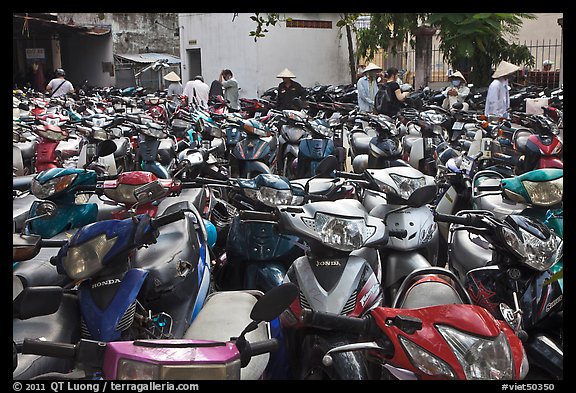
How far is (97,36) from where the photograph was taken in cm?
2584

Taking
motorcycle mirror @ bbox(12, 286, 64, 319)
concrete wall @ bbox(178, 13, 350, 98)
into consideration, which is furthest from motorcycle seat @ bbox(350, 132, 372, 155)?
concrete wall @ bbox(178, 13, 350, 98)

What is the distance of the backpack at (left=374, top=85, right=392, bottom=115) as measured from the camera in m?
10.5

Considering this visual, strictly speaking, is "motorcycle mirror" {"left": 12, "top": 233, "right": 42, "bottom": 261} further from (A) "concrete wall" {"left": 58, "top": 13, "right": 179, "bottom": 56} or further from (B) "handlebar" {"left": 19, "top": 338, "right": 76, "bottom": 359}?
(A) "concrete wall" {"left": 58, "top": 13, "right": 179, "bottom": 56}

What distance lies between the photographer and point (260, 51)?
824 inches

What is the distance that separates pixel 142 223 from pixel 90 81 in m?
25.6

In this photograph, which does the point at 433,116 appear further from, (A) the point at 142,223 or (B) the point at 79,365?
(B) the point at 79,365

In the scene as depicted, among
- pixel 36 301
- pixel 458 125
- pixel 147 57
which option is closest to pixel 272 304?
pixel 36 301

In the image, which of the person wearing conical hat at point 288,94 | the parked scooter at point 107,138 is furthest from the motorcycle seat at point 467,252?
the person wearing conical hat at point 288,94

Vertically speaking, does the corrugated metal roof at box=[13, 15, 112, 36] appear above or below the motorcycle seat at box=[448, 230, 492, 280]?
above

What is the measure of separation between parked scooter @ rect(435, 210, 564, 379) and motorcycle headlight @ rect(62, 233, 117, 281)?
1.43 m

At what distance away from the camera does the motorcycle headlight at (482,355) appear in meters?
1.77

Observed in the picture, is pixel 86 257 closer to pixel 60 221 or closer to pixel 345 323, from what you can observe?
pixel 345 323

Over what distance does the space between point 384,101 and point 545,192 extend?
7.12 metres
